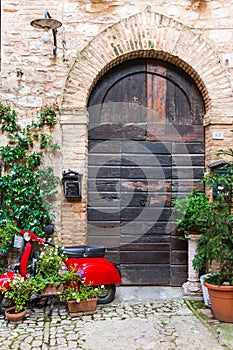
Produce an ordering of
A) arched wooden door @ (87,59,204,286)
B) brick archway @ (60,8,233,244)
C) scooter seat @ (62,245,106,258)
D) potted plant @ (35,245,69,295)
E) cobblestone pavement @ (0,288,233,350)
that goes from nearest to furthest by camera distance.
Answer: cobblestone pavement @ (0,288,233,350)
potted plant @ (35,245,69,295)
scooter seat @ (62,245,106,258)
brick archway @ (60,8,233,244)
arched wooden door @ (87,59,204,286)

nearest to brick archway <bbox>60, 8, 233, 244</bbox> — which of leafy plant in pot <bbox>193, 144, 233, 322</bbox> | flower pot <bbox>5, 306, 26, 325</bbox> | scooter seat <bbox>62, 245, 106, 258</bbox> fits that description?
scooter seat <bbox>62, 245, 106, 258</bbox>

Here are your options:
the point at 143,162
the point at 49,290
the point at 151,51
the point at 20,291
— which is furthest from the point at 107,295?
the point at 151,51

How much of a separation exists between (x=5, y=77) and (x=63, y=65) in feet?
2.92

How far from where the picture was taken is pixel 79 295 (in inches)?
168

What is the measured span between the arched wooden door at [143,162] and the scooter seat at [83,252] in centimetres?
71

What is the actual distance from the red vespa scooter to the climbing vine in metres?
0.49

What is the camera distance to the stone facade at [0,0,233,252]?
5.23m

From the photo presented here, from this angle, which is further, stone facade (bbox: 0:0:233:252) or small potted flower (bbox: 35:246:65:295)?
stone facade (bbox: 0:0:233:252)

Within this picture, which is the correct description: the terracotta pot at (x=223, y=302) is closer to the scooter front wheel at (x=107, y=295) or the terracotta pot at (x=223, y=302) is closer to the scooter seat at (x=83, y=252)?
the scooter front wheel at (x=107, y=295)

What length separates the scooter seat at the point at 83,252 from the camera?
4609 mm

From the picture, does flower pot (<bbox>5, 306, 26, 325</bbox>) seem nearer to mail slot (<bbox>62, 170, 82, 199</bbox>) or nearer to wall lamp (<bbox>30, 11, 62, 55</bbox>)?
mail slot (<bbox>62, 170, 82, 199</bbox>)

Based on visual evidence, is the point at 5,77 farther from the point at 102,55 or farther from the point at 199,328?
the point at 199,328

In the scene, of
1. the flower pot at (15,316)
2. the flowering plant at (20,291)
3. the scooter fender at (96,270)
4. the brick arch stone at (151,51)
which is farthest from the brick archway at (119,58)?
the flower pot at (15,316)

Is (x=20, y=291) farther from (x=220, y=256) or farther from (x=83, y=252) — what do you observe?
(x=220, y=256)
